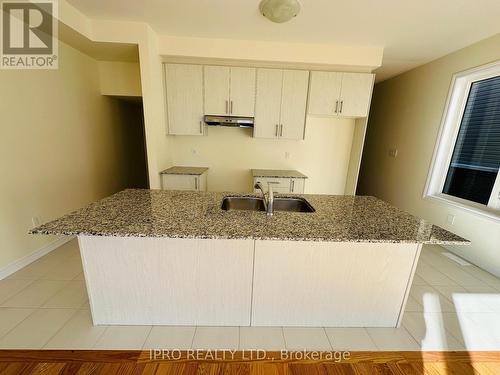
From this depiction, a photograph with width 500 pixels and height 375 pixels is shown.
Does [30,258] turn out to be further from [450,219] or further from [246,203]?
[450,219]

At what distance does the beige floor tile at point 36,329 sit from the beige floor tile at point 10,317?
0.13ft

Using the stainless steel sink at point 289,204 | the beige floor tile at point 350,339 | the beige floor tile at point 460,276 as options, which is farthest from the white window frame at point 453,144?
the stainless steel sink at point 289,204

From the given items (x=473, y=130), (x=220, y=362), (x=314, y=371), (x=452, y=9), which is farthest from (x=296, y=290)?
(x=473, y=130)

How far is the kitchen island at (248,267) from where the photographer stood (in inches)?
53.1

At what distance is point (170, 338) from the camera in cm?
147

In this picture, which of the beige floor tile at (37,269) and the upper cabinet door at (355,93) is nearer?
the beige floor tile at (37,269)

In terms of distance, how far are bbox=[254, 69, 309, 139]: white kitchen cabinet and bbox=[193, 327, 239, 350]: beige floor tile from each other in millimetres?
2492

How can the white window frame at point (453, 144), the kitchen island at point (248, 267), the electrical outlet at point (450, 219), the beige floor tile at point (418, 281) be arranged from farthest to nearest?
the electrical outlet at point (450, 219) → the white window frame at point (453, 144) → the beige floor tile at point (418, 281) → the kitchen island at point (248, 267)

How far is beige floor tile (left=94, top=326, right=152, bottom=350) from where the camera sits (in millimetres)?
1411

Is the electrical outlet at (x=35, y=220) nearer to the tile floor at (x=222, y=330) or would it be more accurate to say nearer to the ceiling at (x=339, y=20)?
the tile floor at (x=222, y=330)

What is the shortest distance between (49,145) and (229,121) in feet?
6.97

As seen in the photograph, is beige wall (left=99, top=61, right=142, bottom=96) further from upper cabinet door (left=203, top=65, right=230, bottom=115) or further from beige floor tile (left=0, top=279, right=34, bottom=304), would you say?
beige floor tile (left=0, top=279, right=34, bottom=304)

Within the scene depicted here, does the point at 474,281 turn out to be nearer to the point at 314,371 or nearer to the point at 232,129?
the point at 314,371

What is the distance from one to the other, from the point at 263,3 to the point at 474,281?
334 centimetres
